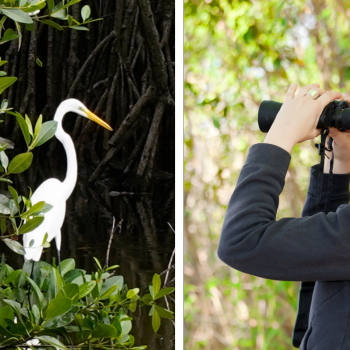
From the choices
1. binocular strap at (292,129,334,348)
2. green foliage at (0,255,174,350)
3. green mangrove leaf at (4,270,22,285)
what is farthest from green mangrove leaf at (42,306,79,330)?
binocular strap at (292,129,334,348)

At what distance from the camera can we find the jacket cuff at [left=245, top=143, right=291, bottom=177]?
589mm

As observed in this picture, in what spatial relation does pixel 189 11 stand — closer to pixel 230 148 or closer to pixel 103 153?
pixel 230 148

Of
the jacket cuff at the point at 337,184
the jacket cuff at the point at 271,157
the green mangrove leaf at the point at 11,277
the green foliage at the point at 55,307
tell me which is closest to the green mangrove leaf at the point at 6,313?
the green foliage at the point at 55,307

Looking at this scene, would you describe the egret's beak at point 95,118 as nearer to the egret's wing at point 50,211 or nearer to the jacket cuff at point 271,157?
the egret's wing at point 50,211

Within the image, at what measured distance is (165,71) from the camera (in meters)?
1.07

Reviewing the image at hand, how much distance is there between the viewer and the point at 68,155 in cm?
101

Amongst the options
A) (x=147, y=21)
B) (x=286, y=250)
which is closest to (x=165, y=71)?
(x=147, y=21)

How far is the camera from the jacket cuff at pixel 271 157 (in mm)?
589

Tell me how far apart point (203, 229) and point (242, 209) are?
0.82m

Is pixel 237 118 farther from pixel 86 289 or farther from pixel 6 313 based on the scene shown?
pixel 6 313

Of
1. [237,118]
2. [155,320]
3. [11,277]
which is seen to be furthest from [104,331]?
[237,118]

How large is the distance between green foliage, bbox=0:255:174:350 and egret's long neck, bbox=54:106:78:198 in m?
0.18

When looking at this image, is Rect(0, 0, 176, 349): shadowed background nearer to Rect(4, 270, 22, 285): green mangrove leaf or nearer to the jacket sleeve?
Rect(4, 270, 22, 285): green mangrove leaf

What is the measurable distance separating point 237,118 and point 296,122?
75 centimetres
